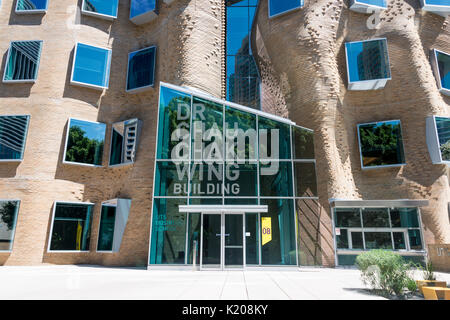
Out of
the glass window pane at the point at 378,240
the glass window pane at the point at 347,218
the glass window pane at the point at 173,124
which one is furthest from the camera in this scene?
the glass window pane at the point at 347,218

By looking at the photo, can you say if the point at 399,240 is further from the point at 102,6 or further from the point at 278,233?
the point at 102,6

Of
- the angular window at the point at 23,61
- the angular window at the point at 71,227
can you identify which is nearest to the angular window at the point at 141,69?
the angular window at the point at 23,61

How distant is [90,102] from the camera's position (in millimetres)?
19516

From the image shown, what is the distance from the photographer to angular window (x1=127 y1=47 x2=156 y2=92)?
64.6 ft

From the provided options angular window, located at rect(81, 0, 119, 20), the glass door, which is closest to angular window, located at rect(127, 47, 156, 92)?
angular window, located at rect(81, 0, 119, 20)

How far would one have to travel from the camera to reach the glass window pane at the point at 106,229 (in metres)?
17.5

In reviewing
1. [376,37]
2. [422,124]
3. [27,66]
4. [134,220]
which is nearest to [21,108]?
[27,66]

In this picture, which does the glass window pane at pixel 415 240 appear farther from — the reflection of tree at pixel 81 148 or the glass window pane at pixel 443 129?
the reflection of tree at pixel 81 148

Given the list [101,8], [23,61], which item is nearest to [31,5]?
[23,61]

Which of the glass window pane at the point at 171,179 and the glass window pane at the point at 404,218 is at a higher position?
the glass window pane at the point at 171,179

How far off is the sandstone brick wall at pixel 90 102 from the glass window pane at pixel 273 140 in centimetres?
527

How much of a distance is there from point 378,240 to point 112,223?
1474cm

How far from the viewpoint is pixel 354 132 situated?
60.6 ft

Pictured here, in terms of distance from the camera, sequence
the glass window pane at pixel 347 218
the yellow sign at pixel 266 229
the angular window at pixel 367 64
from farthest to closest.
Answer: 1. the angular window at pixel 367 64
2. the glass window pane at pixel 347 218
3. the yellow sign at pixel 266 229
